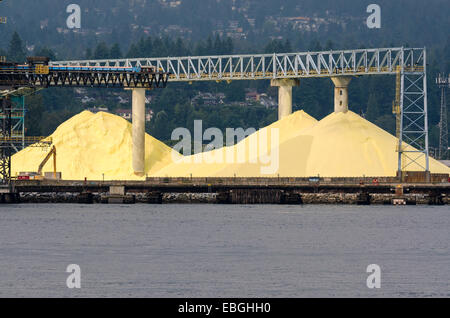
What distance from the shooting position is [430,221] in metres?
136

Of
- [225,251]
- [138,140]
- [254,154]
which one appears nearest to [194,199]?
[254,154]

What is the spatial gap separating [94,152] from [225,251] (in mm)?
82870

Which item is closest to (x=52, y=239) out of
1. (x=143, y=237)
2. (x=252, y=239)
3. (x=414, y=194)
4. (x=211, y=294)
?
(x=143, y=237)

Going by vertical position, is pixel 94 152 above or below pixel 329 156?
above

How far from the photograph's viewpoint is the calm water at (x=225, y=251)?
8456cm

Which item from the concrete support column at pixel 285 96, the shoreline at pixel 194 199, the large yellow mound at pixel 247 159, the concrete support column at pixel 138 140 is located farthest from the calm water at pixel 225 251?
the concrete support column at pixel 285 96

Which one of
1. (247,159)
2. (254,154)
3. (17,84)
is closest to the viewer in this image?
(17,84)

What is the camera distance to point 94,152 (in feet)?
606

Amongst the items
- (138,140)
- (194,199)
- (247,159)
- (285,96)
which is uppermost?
(285,96)

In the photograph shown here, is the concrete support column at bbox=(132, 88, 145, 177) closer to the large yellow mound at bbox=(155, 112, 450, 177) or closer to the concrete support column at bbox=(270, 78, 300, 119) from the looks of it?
the large yellow mound at bbox=(155, 112, 450, 177)

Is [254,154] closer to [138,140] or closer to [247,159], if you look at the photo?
[247,159]

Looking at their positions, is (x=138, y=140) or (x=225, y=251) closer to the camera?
(x=225, y=251)

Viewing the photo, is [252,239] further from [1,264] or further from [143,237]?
[1,264]
